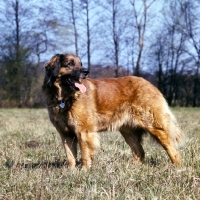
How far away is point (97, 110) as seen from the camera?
5.61m

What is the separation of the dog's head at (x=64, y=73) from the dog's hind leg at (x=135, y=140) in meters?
1.29

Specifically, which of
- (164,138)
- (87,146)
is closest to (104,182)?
(87,146)

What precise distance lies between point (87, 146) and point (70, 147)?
304 millimetres

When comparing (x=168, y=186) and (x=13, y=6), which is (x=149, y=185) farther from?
(x=13, y=6)

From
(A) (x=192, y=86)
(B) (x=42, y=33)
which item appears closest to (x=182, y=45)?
(A) (x=192, y=86)

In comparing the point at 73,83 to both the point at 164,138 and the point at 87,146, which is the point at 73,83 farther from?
the point at 164,138

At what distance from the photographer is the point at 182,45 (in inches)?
1489

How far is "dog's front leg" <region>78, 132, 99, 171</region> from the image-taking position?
5297mm

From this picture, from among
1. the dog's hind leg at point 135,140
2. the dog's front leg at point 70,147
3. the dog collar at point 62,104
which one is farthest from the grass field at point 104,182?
the dog collar at point 62,104

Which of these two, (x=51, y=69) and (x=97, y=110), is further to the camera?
(x=97, y=110)

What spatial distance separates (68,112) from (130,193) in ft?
7.03

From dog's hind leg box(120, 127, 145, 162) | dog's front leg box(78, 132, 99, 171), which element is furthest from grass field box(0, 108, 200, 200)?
dog's hind leg box(120, 127, 145, 162)

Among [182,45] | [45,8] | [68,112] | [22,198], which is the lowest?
[22,198]

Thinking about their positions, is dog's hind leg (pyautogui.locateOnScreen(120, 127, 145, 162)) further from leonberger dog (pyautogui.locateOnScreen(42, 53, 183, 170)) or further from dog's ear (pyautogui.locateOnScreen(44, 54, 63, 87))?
dog's ear (pyautogui.locateOnScreen(44, 54, 63, 87))
